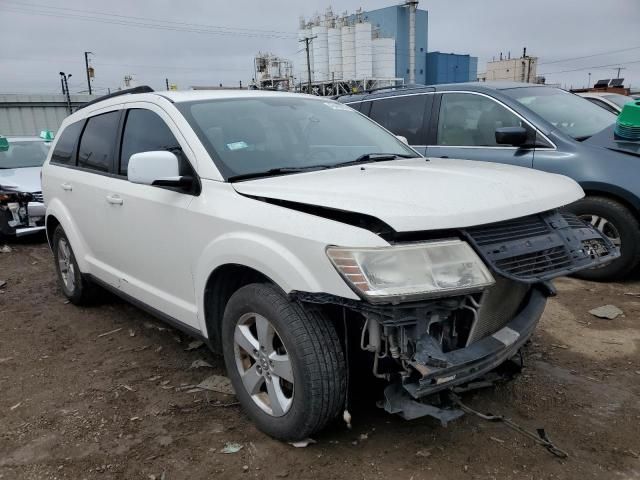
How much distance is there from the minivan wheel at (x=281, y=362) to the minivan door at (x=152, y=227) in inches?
18.7

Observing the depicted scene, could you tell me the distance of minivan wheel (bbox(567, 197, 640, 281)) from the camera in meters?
4.55

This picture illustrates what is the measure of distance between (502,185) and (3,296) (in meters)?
5.24

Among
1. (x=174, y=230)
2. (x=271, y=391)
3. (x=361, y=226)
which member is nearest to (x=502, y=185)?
(x=361, y=226)

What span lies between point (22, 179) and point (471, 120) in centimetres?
675

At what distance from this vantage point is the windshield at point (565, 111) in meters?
5.19

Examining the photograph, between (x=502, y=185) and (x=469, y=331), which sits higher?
(x=502, y=185)

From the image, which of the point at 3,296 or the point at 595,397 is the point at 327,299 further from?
the point at 3,296

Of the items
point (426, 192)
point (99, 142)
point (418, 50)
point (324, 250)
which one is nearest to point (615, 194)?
point (426, 192)

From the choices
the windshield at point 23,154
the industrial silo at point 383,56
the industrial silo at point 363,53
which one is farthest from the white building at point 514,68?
the windshield at point 23,154

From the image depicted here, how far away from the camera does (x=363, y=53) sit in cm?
5044

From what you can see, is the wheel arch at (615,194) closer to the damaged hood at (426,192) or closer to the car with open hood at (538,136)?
the car with open hood at (538,136)

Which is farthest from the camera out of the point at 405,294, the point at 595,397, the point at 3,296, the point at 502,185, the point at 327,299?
the point at 3,296

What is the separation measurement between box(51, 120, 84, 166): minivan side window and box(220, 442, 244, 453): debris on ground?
2.98 metres

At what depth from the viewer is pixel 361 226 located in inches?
87.6
